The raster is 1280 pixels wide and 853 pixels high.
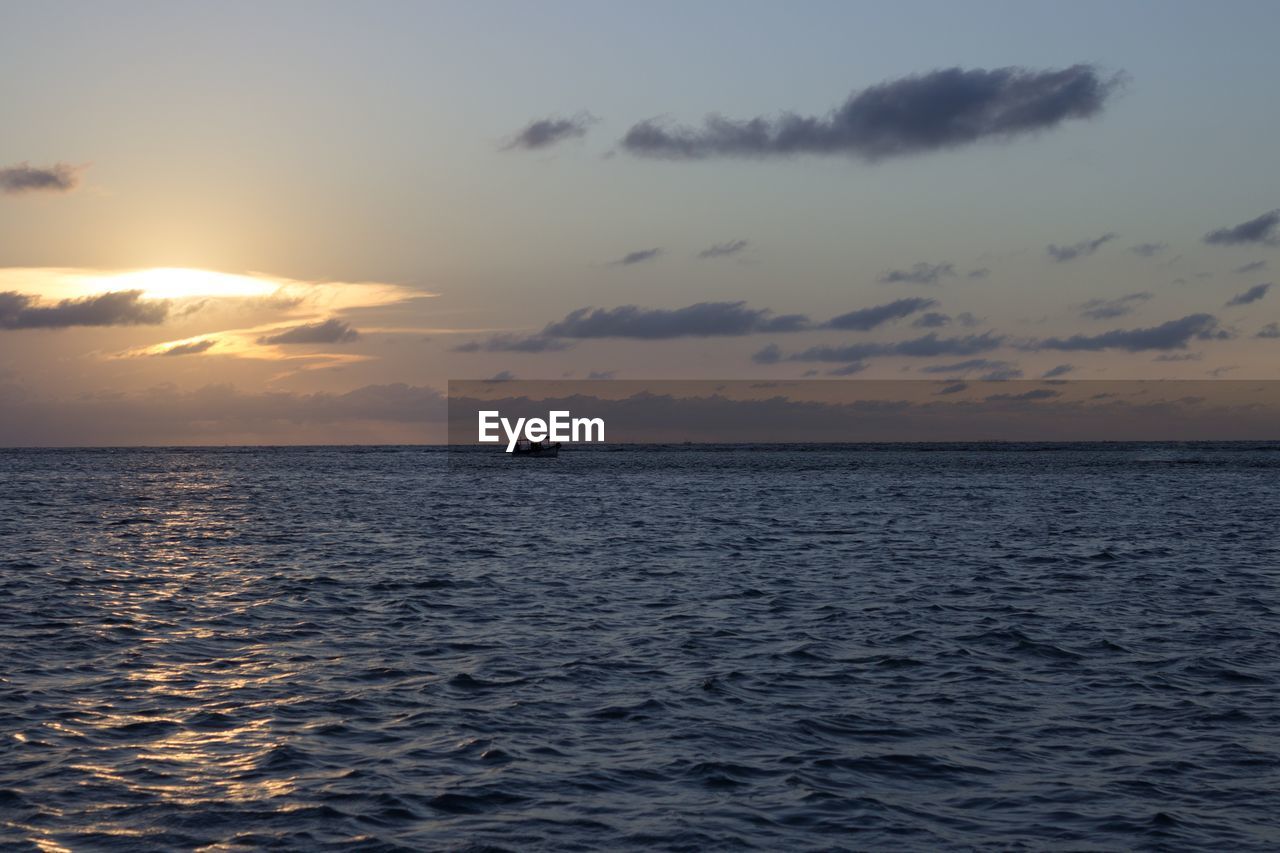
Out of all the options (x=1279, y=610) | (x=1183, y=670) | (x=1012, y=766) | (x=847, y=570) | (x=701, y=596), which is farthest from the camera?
(x=847, y=570)

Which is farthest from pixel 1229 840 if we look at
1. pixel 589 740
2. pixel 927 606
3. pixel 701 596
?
pixel 701 596

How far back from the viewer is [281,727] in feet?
66.8

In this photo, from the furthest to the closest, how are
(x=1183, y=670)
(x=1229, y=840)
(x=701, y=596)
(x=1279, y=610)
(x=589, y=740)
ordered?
(x=701, y=596) → (x=1279, y=610) → (x=1183, y=670) → (x=589, y=740) → (x=1229, y=840)

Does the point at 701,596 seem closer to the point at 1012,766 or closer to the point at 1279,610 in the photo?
the point at 1279,610

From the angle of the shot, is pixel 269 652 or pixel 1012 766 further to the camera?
pixel 269 652

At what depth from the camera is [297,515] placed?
3147 inches

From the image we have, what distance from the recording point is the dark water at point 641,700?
15805 millimetres

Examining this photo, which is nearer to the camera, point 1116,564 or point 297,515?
point 1116,564

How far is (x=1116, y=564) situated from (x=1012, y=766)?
101ft

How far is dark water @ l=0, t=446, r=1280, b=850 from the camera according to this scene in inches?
622

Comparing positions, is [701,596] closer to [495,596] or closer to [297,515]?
[495,596]

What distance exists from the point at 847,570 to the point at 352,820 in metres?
30.9

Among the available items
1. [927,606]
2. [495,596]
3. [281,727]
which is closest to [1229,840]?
[281,727]

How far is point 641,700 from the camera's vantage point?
22328 mm
